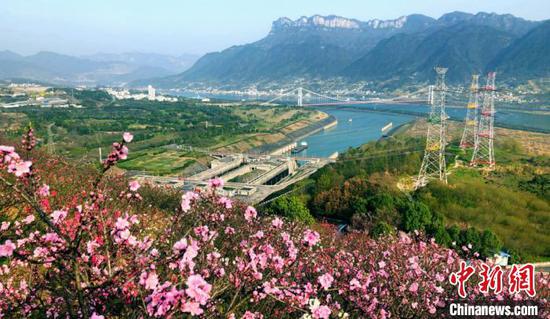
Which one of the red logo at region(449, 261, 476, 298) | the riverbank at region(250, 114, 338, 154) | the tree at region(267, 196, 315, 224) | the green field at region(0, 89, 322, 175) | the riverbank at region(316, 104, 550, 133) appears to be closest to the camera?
the red logo at region(449, 261, 476, 298)

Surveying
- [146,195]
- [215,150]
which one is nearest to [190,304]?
[146,195]

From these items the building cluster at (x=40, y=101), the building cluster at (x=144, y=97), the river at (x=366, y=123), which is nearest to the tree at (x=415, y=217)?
the river at (x=366, y=123)

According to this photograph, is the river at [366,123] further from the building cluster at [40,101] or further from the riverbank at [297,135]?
the building cluster at [40,101]

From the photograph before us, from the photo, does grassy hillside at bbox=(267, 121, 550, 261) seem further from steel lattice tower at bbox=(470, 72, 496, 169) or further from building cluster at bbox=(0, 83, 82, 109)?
building cluster at bbox=(0, 83, 82, 109)

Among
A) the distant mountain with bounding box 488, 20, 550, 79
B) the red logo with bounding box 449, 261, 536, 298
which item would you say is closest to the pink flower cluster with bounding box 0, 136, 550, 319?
the red logo with bounding box 449, 261, 536, 298

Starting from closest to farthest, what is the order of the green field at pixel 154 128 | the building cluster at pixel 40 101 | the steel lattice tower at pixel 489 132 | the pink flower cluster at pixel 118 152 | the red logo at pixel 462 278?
the pink flower cluster at pixel 118 152
the red logo at pixel 462 278
the steel lattice tower at pixel 489 132
the green field at pixel 154 128
the building cluster at pixel 40 101

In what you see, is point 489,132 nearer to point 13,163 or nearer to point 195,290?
point 195,290

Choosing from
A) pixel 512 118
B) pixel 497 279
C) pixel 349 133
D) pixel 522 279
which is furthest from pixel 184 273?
pixel 512 118

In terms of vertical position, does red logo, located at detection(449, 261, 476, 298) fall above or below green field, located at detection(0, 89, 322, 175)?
above
